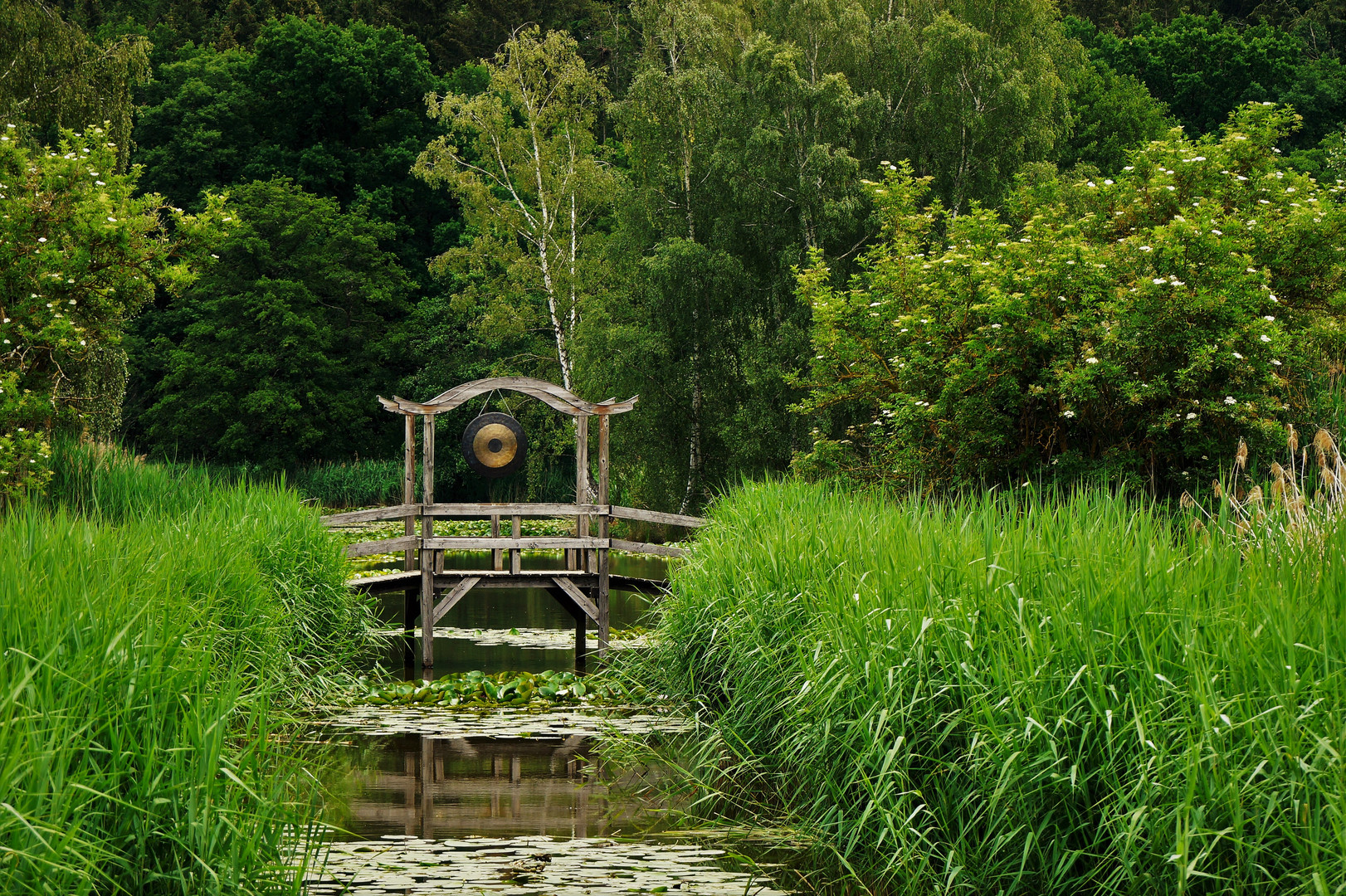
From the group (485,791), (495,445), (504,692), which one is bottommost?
(504,692)

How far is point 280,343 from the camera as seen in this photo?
34125mm

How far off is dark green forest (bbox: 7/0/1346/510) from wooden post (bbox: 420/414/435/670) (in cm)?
328

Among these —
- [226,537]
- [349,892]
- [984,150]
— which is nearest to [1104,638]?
[349,892]

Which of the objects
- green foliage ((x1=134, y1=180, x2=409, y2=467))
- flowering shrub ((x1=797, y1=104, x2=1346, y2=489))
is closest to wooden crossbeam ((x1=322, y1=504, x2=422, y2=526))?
flowering shrub ((x1=797, y1=104, x2=1346, y2=489))

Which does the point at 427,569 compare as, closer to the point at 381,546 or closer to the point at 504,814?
the point at 381,546

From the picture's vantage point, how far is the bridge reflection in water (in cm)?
712

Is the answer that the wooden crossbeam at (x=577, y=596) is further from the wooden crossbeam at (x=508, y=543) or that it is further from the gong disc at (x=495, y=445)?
the gong disc at (x=495, y=445)

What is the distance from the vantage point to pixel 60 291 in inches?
546

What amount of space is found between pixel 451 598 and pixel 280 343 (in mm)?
21915

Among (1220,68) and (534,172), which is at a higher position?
(1220,68)

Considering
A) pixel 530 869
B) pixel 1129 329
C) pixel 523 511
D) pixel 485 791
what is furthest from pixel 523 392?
pixel 530 869

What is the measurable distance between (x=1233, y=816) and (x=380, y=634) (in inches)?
388

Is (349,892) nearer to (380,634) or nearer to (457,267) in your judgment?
(380,634)

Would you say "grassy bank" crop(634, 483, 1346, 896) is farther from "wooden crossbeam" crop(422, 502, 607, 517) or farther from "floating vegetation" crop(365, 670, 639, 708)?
"wooden crossbeam" crop(422, 502, 607, 517)
